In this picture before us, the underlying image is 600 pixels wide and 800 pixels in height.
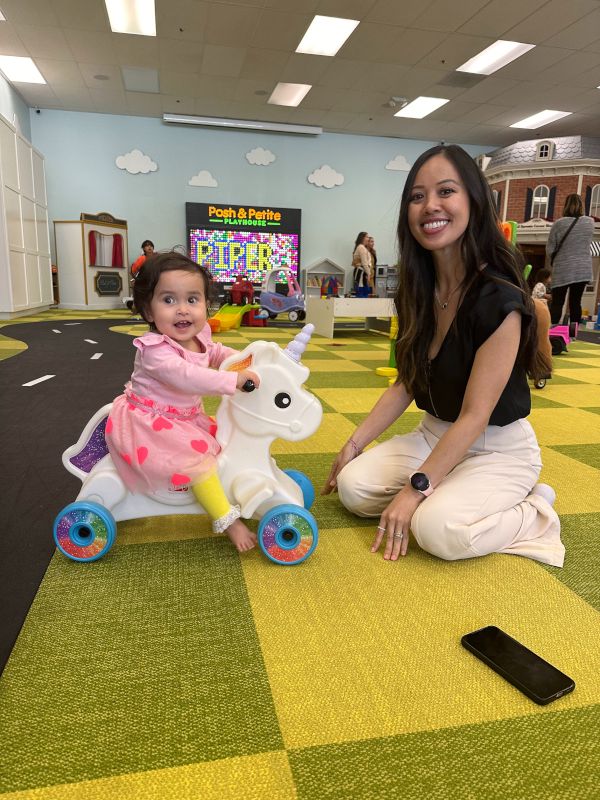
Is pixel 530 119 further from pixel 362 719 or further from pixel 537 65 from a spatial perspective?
pixel 362 719

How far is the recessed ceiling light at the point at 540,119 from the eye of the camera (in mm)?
8094

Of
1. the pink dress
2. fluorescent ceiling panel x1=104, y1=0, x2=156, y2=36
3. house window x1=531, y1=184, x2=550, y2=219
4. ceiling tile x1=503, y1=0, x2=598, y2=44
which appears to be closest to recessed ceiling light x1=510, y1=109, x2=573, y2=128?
house window x1=531, y1=184, x2=550, y2=219

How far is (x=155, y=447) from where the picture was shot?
121 centimetres

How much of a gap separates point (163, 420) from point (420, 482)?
61cm

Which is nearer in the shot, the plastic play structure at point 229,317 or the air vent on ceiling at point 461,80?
the plastic play structure at point 229,317

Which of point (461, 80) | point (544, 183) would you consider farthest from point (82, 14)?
point (544, 183)

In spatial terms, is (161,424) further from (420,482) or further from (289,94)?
(289,94)

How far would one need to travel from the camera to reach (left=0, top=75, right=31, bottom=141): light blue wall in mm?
7055

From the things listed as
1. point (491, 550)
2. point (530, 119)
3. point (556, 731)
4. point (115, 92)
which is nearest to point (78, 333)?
point (115, 92)

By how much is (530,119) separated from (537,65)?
93.1 inches

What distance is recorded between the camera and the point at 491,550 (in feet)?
4.26

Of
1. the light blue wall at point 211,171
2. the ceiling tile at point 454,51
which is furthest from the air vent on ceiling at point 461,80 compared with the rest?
the light blue wall at point 211,171

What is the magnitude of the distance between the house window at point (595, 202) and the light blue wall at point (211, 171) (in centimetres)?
223

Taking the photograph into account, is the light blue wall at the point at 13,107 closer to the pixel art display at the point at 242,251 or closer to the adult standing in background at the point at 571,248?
the pixel art display at the point at 242,251
